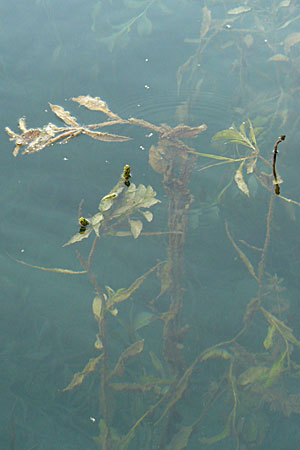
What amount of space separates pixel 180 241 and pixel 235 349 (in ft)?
1.77

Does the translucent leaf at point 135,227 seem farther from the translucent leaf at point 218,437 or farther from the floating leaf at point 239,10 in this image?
the floating leaf at point 239,10

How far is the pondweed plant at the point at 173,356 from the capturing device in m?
1.84

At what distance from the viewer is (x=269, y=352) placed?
1931 millimetres

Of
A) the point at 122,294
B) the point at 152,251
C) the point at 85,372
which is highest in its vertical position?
the point at 152,251

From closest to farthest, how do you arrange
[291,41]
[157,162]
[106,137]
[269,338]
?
[269,338] → [157,162] → [106,137] → [291,41]

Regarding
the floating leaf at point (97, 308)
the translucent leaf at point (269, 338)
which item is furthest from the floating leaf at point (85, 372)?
the translucent leaf at point (269, 338)

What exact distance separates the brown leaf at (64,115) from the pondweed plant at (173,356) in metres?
0.06

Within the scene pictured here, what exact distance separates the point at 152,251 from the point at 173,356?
484 mm

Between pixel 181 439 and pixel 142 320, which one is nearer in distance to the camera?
pixel 181 439

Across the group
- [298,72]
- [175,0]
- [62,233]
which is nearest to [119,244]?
[62,233]

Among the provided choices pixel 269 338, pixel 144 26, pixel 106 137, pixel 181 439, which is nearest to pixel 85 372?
pixel 181 439

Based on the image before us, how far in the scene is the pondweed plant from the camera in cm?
184

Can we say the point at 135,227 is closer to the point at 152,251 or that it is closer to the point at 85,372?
the point at 152,251

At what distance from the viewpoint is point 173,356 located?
195 centimetres
